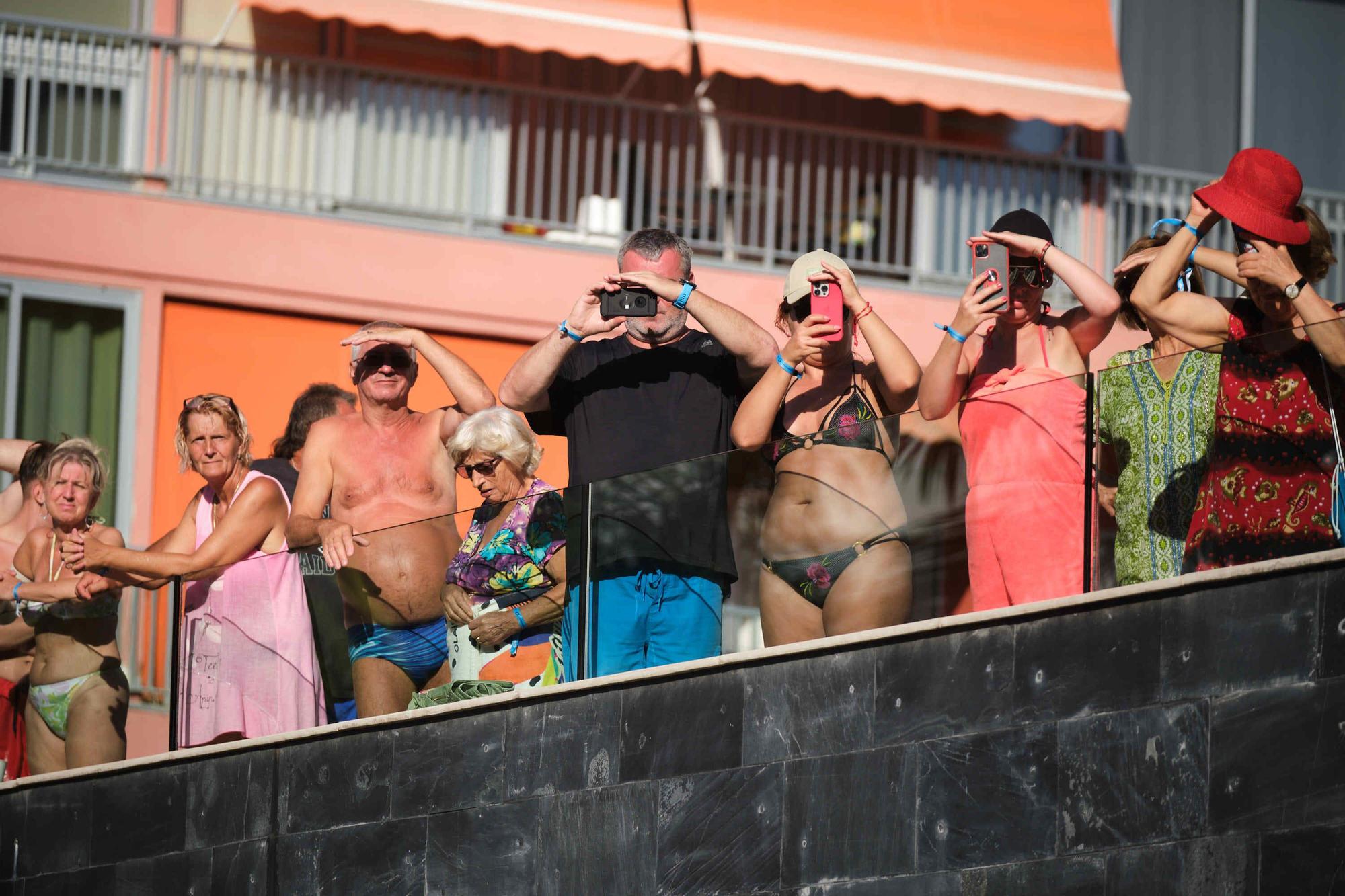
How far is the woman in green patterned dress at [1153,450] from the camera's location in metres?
6.16

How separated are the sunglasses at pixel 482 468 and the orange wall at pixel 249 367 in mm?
6171

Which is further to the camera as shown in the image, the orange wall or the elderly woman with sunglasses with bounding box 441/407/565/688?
the orange wall

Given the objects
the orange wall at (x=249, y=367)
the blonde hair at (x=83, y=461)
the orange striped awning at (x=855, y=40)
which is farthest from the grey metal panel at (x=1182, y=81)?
the blonde hair at (x=83, y=461)

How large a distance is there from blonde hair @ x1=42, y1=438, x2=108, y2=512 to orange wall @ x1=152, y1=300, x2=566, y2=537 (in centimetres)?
445

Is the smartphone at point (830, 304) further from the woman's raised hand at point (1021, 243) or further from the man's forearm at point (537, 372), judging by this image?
the man's forearm at point (537, 372)

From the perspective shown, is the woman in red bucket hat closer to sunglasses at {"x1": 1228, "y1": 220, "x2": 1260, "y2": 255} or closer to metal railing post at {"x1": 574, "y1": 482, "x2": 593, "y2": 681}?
sunglasses at {"x1": 1228, "y1": 220, "x2": 1260, "y2": 255}

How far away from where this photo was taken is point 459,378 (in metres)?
8.33

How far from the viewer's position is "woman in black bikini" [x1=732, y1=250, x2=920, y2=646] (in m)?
6.75

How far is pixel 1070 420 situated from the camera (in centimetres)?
641

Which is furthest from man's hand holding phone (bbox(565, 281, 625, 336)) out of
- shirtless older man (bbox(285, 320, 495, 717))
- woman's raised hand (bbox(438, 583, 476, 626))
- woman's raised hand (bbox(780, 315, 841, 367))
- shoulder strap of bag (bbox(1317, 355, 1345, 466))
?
shoulder strap of bag (bbox(1317, 355, 1345, 466))

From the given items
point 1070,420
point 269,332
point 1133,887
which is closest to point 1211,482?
point 1070,420

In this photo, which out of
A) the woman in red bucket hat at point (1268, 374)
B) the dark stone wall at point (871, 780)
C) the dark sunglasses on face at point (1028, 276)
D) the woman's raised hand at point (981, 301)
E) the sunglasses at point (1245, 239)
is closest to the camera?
the dark stone wall at point (871, 780)

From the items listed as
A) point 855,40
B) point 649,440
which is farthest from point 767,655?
point 855,40

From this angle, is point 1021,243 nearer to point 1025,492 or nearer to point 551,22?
point 1025,492
